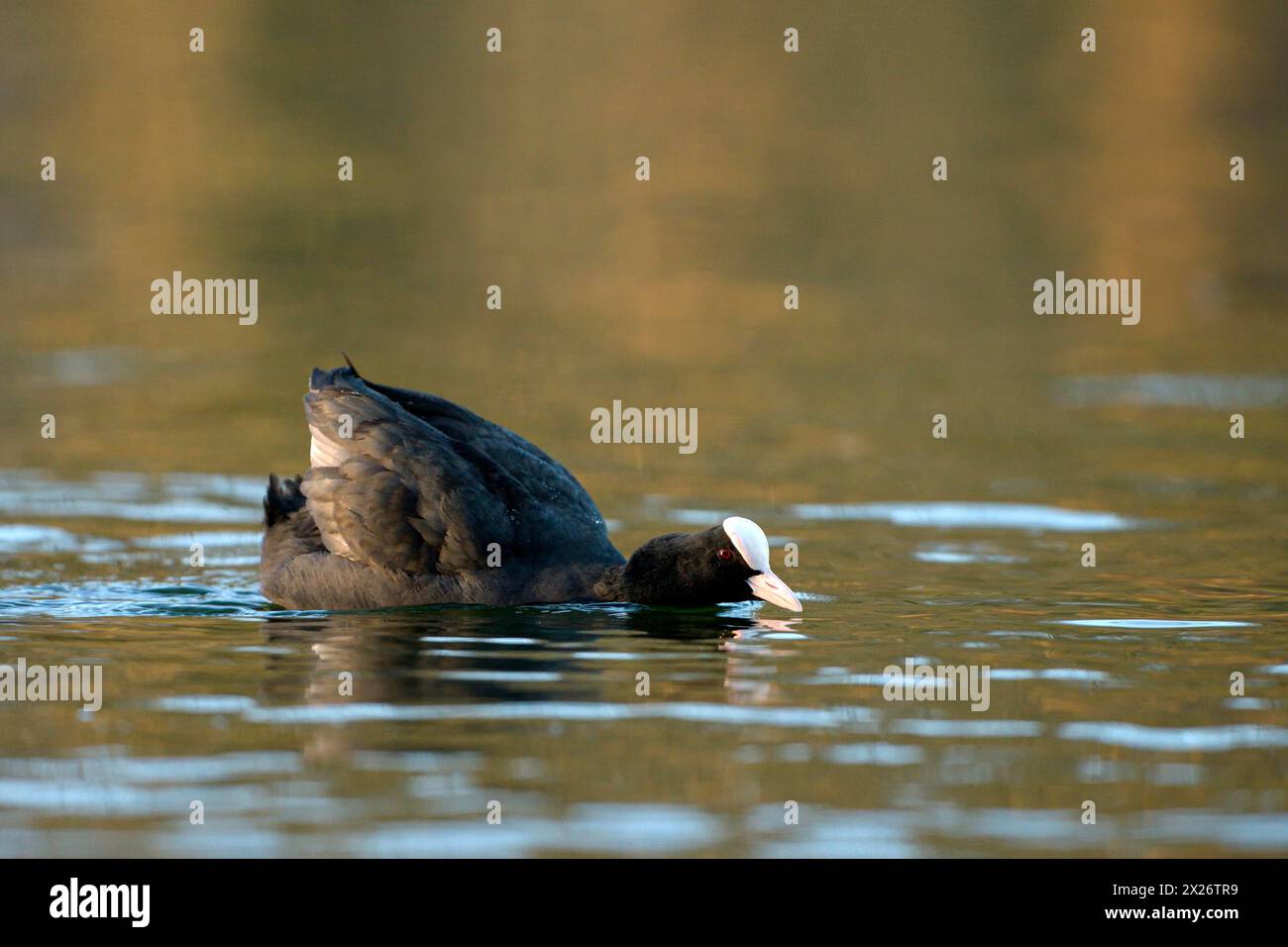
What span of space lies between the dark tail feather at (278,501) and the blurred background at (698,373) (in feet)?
1.91

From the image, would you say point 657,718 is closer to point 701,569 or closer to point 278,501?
point 701,569

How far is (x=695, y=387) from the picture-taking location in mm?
Answer: 18625

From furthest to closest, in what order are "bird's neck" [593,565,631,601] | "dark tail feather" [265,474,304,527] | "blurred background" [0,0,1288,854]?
"dark tail feather" [265,474,304,527] → "bird's neck" [593,565,631,601] → "blurred background" [0,0,1288,854]

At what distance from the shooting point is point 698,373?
19219 millimetres

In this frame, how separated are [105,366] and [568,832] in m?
12.4

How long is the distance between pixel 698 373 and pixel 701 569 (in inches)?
299

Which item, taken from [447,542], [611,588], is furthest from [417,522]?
[611,588]

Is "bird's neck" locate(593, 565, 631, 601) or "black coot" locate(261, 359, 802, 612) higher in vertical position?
"black coot" locate(261, 359, 802, 612)

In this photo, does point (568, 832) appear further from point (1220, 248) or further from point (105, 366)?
point (1220, 248)

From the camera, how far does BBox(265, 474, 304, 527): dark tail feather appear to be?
41.5 feet

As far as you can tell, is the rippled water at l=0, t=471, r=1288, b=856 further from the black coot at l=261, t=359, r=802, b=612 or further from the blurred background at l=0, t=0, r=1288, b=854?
the black coot at l=261, t=359, r=802, b=612

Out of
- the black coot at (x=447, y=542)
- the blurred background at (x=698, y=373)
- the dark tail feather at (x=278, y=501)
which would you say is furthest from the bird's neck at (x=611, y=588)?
the dark tail feather at (x=278, y=501)

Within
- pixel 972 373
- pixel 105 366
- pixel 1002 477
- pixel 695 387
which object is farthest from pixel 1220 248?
pixel 105 366

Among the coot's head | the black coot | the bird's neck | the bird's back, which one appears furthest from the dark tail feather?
the coot's head
